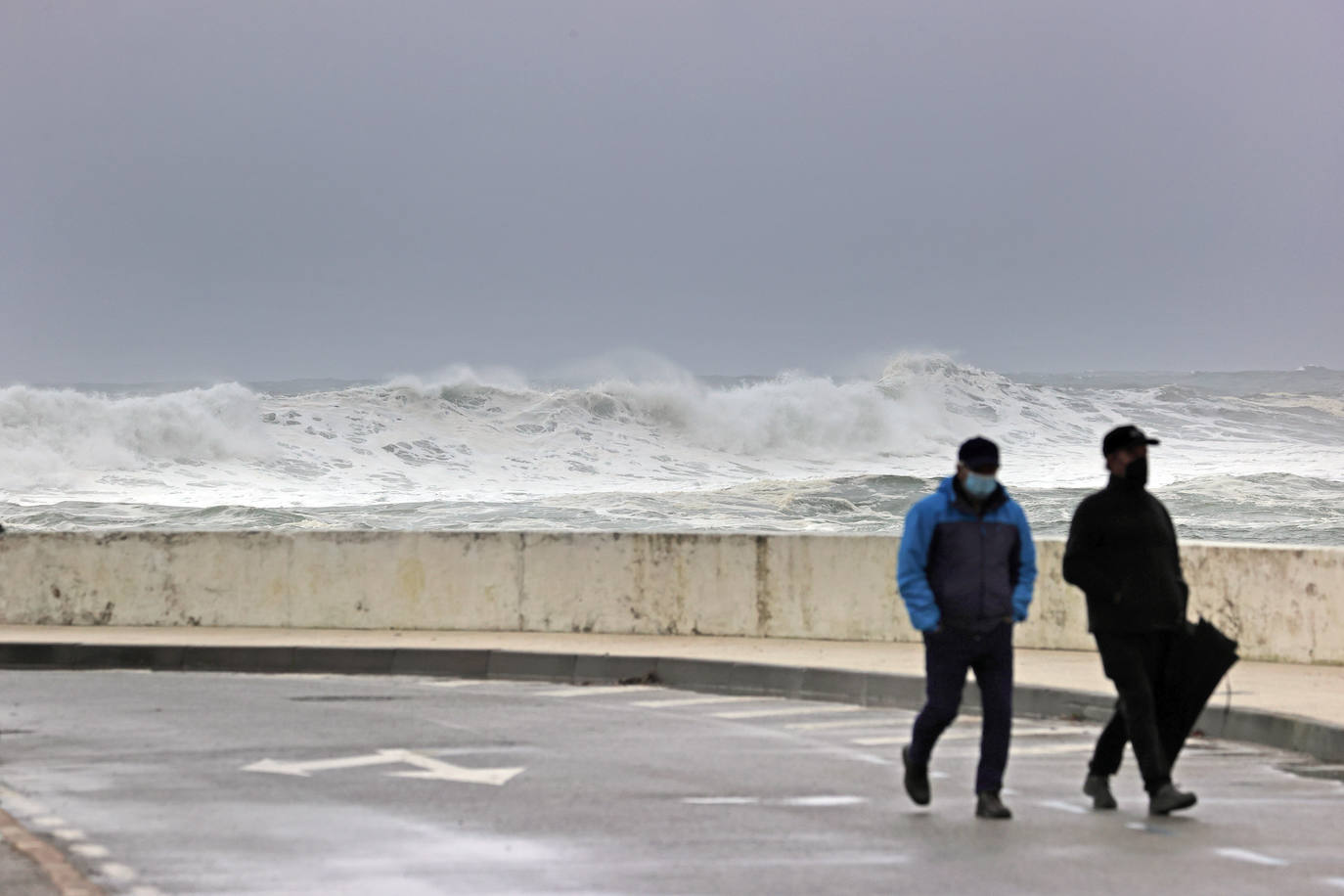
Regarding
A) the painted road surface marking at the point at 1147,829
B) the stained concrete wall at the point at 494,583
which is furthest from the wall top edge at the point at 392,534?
the painted road surface marking at the point at 1147,829

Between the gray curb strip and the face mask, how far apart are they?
3.36m

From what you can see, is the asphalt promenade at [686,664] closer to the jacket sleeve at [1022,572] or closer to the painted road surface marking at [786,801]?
the jacket sleeve at [1022,572]

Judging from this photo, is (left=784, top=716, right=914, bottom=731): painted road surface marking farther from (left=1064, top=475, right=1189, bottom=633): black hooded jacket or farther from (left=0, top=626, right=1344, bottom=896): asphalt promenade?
(left=1064, top=475, right=1189, bottom=633): black hooded jacket

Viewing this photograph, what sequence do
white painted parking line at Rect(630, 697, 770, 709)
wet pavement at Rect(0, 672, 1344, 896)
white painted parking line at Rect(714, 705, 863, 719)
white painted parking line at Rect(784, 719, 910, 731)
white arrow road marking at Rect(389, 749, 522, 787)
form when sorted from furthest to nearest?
white painted parking line at Rect(630, 697, 770, 709), white painted parking line at Rect(714, 705, 863, 719), white painted parking line at Rect(784, 719, 910, 731), white arrow road marking at Rect(389, 749, 522, 787), wet pavement at Rect(0, 672, 1344, 896)

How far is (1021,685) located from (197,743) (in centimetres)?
506

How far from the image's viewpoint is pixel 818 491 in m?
60.1

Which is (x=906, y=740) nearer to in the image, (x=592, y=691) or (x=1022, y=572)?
(x=1022, y=572)

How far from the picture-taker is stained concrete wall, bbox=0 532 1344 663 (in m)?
15.2

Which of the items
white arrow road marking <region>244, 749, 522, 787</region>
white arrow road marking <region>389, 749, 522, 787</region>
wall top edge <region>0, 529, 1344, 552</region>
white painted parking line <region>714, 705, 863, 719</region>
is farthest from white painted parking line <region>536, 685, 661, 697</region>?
white arrow road marking <region>389, 749, 522, 787</region>

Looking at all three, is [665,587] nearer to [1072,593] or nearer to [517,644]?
[517,644]

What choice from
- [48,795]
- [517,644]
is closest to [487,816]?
[48,795]

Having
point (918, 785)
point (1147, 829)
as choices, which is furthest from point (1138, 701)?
point (918, 785)

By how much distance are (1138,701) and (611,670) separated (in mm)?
6346

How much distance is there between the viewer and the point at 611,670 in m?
14.0
